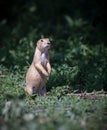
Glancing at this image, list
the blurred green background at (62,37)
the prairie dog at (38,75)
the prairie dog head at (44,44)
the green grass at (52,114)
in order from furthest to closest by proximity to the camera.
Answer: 1. the blurred green background at (62,37)
2. the prairie dog head at (44,44)
3. the prairie dog at (38,75)
4. the green grass at (52,114)

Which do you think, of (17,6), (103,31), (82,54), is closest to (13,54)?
(82,54)

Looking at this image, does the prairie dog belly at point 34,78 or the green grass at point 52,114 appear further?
the prairie dog belly at point 34,78

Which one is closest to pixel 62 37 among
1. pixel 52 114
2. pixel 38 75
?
pixel 38 75

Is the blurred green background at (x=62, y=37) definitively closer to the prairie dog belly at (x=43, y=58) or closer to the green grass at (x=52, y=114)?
the prairie dog belly at (x=43, y=58)

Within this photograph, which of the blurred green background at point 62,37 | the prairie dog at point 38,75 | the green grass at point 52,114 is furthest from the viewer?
the blurred green background at point 62,37

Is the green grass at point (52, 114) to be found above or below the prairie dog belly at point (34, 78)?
below

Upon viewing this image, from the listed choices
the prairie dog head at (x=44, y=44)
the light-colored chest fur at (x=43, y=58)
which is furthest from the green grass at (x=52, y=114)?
the prairie dog head at (x=44, y=44)

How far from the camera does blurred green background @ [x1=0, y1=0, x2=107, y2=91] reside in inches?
536

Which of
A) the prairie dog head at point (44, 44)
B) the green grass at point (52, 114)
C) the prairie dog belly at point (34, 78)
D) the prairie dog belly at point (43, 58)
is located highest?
the prairie dog head at point (44, 44)

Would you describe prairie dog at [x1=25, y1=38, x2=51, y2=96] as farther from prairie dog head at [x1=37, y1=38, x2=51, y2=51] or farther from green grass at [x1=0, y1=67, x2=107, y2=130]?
green grass at [x1=0, y1=67, x2=107, y2=130]

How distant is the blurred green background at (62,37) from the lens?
13.6 metres

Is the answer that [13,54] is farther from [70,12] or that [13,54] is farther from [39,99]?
[70,12]

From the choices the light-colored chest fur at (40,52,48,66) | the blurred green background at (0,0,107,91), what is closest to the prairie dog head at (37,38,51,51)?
the light-colored chest fur at (40,52,48,66)

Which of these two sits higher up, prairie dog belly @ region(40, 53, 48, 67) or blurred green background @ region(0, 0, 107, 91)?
blurred green background @ region(0, 0, 107, 91)
